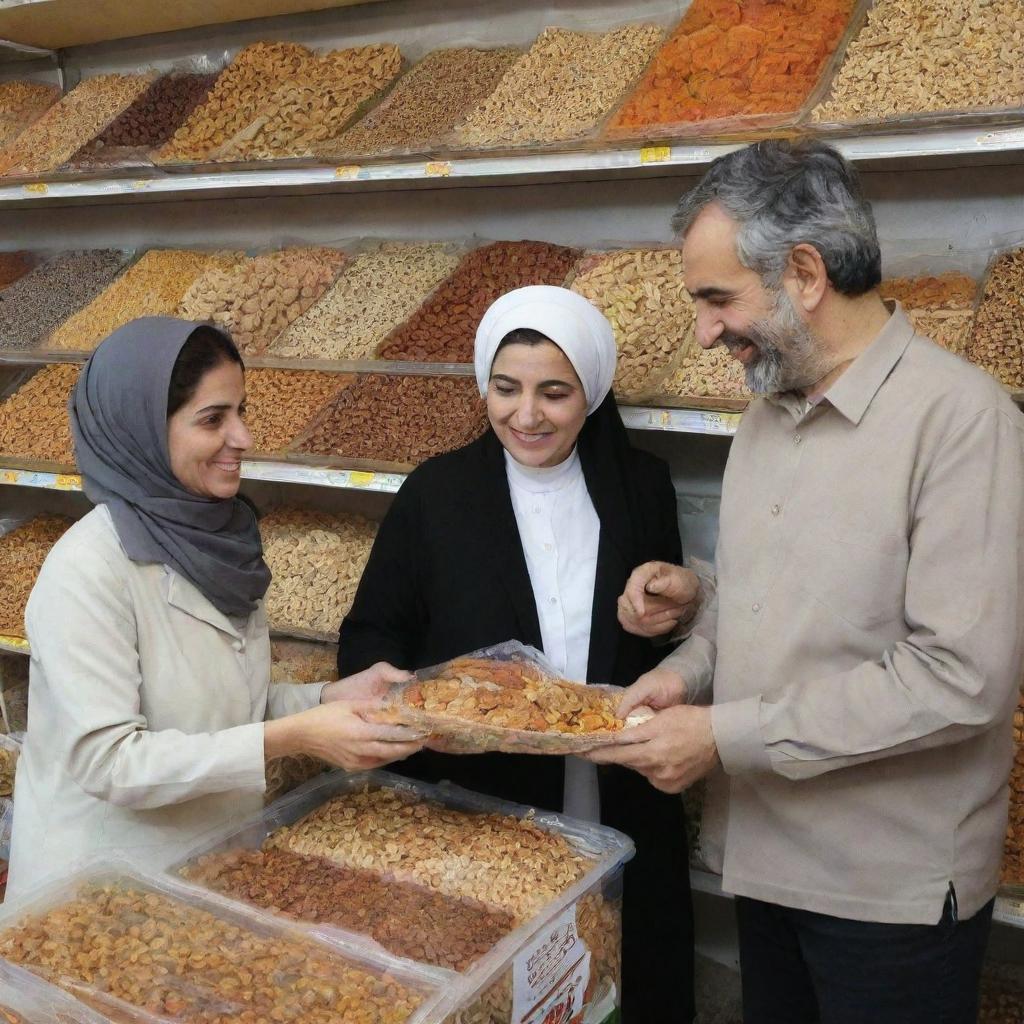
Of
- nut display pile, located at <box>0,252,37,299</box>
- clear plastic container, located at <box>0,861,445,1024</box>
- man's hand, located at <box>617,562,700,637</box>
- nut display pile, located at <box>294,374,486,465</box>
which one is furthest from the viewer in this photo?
nut display pile, located at <box>0,252,37,299</box>

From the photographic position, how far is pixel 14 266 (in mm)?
3910

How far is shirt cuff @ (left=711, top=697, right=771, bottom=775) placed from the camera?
1.54 meters

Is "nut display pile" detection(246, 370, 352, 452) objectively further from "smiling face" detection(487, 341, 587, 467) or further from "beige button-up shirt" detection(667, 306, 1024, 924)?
"beige button-up shirt" detection(667, 306, 1024, 924)

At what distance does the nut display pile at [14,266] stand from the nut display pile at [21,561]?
86 centimetres

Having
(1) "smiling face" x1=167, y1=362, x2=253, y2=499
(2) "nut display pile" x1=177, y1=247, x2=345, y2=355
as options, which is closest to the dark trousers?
(1) "smiling face" x1=167, y1=362, x2=253, y2=499

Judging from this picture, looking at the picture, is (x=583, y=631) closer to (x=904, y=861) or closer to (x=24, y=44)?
(x=904, y=861)

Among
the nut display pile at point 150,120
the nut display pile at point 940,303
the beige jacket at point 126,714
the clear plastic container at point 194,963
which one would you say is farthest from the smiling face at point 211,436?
the nut display pile at point 150,120

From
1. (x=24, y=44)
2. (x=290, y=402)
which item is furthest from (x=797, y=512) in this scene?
(x=24, y=44)

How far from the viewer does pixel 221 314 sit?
315 centimetres

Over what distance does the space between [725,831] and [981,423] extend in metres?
0.82

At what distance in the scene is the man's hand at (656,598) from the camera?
1.99m

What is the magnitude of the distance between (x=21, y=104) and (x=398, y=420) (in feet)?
7.22

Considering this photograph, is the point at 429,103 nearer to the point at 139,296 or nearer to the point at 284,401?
the point at 284,401

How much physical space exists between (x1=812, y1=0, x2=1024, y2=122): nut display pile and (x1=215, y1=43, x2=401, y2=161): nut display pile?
4.29ft
